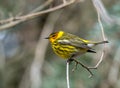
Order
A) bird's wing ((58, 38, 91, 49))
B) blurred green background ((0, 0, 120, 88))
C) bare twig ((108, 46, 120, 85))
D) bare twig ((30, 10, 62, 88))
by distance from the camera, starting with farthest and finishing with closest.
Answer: bare twig ((30, 10, 62, 88)), blurred green background ((0, 0, 120, 88)), bare twig ((108, 46, 120, 85)), bird's wing ((58, 38, 91, 49))

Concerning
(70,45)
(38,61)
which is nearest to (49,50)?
(38,61)

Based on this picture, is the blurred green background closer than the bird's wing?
No

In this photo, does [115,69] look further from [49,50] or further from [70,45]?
[70,45]

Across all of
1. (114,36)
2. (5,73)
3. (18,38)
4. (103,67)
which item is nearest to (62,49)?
(114,36)

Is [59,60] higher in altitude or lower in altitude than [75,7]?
lower

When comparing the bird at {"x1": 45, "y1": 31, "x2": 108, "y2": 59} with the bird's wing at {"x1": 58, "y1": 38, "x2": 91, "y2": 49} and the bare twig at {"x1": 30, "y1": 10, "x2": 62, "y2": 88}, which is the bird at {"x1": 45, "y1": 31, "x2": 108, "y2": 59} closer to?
the bird's wing at {"x1": 58, "y1": 38, "x2": 91, "y2": 49}

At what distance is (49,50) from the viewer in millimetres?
5895

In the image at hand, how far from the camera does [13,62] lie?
5.85 m

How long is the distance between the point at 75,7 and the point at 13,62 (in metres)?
1.03

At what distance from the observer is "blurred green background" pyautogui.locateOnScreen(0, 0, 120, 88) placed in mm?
4895

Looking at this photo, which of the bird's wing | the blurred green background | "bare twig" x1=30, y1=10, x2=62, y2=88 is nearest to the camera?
the bird's wing

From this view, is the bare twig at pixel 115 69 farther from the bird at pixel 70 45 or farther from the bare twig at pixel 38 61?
the bird at pixel 70 45

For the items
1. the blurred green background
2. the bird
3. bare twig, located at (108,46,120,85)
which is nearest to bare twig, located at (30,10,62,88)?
the blurred green background

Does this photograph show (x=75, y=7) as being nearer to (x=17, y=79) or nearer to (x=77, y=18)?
(x=77, y=18)
